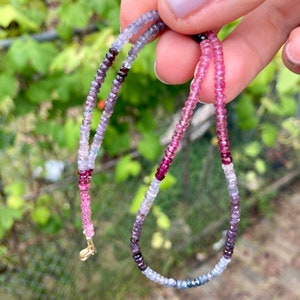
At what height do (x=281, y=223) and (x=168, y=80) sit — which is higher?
(x=168, y=80)

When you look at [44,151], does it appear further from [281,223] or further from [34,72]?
[281,223]

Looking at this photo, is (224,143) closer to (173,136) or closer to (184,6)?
(173,136)

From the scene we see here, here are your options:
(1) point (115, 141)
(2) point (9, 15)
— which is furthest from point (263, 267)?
(2) point (9, 15)

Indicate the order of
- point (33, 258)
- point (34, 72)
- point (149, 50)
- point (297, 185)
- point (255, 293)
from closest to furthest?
point (149, 50) < point (34, 72) < point (33, 258) < point (255, 293) < point (297, 185)

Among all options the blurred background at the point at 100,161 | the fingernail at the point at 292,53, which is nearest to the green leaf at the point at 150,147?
the blurred background at the point at 100,161

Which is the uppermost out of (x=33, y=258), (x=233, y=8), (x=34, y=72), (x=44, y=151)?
(x=233, y=8)

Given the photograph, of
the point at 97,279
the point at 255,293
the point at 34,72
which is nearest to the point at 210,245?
the point at 255,293
